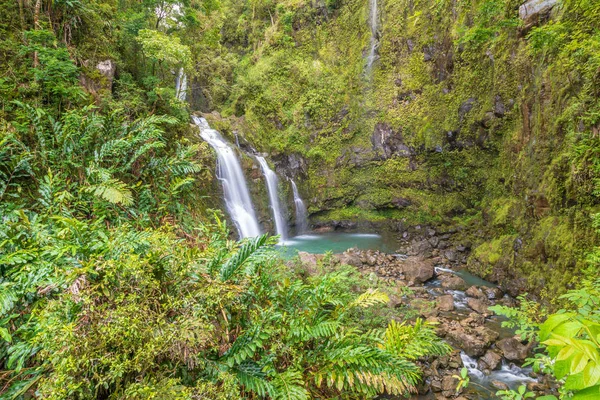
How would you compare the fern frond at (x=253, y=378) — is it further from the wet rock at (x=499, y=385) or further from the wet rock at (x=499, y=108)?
the wet rock at (x=499, y=108)

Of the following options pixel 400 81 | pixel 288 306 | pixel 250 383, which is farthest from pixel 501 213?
pixel 250 383

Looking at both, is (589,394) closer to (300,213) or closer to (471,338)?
(471,338)

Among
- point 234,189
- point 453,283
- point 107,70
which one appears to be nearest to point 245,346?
point 107,70

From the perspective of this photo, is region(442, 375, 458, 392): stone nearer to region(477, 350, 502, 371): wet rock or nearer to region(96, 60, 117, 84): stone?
region(477, 350, 502, 371): wet rock

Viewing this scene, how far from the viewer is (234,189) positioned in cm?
1091

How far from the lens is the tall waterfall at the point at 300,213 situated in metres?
13.7

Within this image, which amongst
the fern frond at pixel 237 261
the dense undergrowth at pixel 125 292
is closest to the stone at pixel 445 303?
the dense undergrowth at pixel 125 292

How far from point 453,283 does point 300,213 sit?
7626 mm

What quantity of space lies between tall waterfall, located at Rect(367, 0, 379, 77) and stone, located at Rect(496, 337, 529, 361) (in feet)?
41.0

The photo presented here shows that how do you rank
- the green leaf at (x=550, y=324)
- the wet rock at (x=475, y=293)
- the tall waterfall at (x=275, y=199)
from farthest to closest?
1. the tall waterfall at (x=275, y=199)
2. the wet rock at (x=475, y=293)
3. the green leaf at (x=550, y=324)

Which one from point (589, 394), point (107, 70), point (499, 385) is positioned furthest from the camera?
point (107, 70)

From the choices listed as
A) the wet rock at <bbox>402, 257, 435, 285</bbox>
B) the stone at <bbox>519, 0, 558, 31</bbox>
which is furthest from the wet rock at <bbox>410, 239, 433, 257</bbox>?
the stone at <bbox>519, 0, 558, 31</bbox>

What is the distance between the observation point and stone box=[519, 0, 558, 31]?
6.67m

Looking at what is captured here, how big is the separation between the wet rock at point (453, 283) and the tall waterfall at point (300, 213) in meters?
7.12
